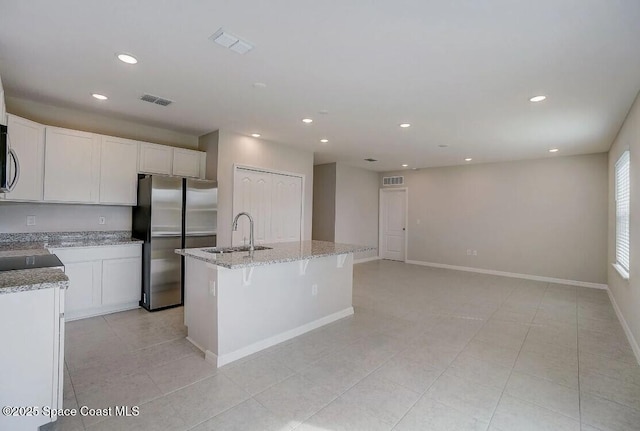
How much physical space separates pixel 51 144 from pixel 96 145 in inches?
17.4

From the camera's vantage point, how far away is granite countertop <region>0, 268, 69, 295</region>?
66.9 inches

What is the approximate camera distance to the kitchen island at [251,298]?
8.97ft

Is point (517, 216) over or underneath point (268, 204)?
underneath

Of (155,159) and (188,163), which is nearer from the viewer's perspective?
(155,159)

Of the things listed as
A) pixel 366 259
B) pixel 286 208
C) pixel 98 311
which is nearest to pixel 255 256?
pixel 98 311

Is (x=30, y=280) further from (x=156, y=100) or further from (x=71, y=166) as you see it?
(x=71, y=166)

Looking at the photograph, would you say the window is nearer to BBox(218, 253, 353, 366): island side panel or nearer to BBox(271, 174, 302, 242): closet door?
BBox(218, 253, 353, 366): island side panel

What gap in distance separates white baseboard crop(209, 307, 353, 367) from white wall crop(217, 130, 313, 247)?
2.08 m

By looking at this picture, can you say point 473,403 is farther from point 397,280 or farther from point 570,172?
point 570,172

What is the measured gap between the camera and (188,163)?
4828 mm

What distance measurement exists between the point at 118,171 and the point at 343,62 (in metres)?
3.30

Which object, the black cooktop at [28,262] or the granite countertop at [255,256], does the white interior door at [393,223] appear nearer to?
the granite countertop at [255,256]

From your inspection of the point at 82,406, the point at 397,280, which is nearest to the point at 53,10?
the point at 82,406

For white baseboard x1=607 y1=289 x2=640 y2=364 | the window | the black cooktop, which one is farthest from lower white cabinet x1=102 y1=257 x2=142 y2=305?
the window
